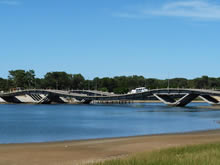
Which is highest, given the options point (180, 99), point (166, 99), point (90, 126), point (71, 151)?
point (180, 99)

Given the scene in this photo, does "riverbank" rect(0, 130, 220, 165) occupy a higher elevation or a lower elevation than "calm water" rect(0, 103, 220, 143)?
higher

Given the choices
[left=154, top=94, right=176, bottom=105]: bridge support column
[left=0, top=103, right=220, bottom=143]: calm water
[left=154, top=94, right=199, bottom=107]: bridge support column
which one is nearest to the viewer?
[left=0, top=103, right=220, bottom=143]: calm water

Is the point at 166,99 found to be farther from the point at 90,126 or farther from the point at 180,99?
the point at 90,126

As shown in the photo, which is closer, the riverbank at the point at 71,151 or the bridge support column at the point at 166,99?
the riverbank at the point at 71,151

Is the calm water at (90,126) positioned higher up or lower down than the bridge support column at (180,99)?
lower down

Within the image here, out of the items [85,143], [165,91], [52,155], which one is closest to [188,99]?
[165,91]

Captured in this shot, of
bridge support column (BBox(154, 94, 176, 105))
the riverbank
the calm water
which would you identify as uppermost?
bridge support column (BBox(154, 94, 176, 105))

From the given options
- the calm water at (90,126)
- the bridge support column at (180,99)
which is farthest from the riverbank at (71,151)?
the bridge support column at (180,99)

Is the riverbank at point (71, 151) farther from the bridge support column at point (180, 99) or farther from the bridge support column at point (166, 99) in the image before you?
the bridge support column at point (166, 99)

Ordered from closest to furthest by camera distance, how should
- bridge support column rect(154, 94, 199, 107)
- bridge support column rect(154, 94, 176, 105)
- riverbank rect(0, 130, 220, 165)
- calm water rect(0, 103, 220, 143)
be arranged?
riverbank rect(0, 130, 220, 165) < calm water rect(0, 103, 220, 143) < bridge support column rect(154, 94, 199, 107) < bridge support column rect(154, 94, 176, 105)

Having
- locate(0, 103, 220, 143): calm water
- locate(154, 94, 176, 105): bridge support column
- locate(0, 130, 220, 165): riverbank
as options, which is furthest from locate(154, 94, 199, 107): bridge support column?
locate(0, 130, 220, 165): riverbank

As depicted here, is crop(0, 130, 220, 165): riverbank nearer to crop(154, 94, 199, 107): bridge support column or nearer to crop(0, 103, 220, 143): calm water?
crop(0, 103, 220, 143): calm water

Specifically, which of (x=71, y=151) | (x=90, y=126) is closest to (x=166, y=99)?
(x=90, y=126)

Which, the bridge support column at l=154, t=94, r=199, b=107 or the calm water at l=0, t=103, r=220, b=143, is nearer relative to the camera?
the calm water at l=0, t=103, r=220, b=143
